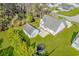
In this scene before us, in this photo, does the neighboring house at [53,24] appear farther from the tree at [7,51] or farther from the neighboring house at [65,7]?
the tree at [7,51]

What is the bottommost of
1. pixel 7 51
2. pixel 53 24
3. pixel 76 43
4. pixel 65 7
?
pixel 7 51

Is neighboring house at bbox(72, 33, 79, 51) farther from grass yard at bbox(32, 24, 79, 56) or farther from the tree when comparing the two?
the tree

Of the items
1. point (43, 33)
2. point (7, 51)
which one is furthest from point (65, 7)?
point (7, 51)

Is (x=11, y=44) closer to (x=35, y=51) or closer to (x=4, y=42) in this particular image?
(x=4, y=42)

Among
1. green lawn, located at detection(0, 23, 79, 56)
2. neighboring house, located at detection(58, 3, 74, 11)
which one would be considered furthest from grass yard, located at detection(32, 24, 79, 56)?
neighboring house, located at detection(58, 3, 74, 11)

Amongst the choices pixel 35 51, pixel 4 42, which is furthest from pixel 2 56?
pixel 35 51

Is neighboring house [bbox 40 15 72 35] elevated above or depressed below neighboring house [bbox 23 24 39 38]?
above

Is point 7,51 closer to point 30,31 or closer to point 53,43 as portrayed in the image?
point 30,31

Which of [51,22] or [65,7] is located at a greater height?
[65,7]

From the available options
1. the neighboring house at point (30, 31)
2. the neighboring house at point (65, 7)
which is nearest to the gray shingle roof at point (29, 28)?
the neighboring house at point (30, 31)
